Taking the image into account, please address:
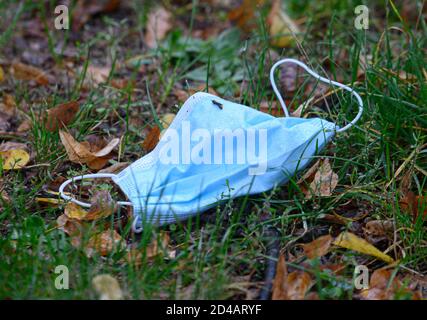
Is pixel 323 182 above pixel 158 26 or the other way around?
the other way around

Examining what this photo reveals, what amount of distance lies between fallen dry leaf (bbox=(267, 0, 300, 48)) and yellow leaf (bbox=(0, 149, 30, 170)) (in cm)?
145

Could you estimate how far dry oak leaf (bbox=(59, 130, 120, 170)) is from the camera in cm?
261

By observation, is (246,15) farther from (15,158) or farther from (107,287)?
(107,287)

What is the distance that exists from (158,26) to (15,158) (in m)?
1.38

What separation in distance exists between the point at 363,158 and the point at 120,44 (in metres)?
1.65

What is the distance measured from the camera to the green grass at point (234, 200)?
2.02 meters

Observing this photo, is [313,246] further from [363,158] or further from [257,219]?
[363,158]

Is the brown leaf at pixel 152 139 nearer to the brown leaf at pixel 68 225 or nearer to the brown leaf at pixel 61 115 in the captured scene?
the brown leaf at pixel 61 115

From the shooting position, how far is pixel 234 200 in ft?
7.73

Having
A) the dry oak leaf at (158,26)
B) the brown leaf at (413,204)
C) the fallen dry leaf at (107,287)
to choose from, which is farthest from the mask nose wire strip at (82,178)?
the dry oak leaf at (158,26)

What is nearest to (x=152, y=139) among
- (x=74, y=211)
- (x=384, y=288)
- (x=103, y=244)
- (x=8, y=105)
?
(x=74, y=211)

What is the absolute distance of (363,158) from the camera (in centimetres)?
248

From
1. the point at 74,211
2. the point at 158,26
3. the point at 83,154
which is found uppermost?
the point at 158,26
